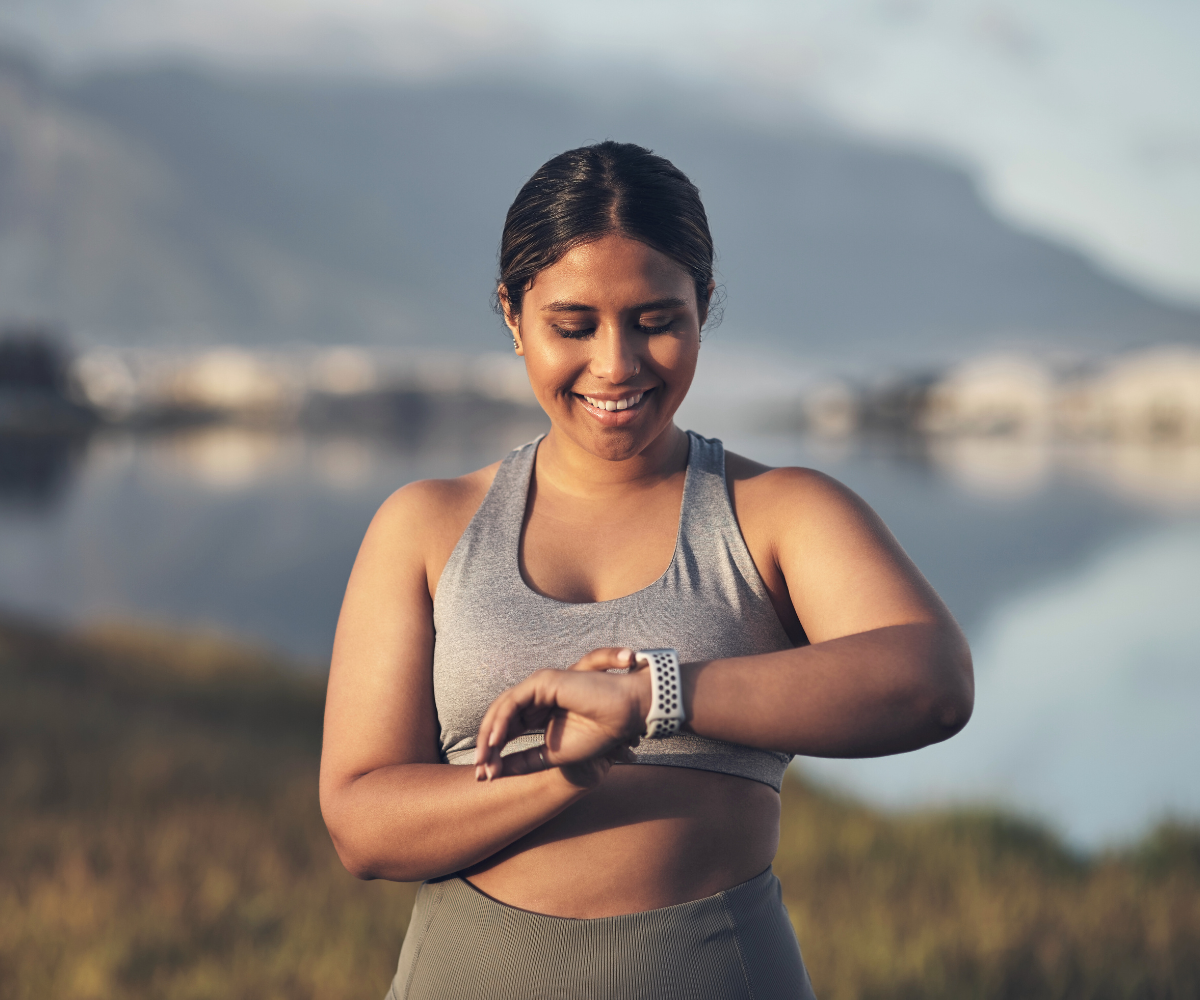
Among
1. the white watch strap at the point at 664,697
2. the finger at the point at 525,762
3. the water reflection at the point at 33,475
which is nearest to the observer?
the white watch strap at the point at 664,697

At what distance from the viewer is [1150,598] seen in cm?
5394

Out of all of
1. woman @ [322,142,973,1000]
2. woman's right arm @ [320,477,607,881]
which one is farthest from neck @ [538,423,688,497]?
woman's right arm @ [320,477,607,881]

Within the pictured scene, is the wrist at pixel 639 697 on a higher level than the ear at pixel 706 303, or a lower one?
lower

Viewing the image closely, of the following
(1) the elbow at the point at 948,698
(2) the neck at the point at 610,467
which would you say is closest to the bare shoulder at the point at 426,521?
(2) the neck at the point at 610,467

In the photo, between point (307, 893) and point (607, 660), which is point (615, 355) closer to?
point (607, 660)

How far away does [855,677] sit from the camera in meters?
1.42

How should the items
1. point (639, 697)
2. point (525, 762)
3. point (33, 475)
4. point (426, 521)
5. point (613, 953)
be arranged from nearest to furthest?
point (639, 697) < point (525, 762) < point (613, 953) < point (426, 521) < point (33, 475)

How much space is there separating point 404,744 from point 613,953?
47 cm

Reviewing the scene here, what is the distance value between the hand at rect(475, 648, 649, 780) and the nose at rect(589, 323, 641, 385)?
452mm

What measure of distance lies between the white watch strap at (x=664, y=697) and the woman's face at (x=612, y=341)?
0.45 meters

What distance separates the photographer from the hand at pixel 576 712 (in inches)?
54.5

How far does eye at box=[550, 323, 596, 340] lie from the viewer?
1651 millimetres

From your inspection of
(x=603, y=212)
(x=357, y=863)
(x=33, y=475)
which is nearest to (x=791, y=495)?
(x=603, y=212)

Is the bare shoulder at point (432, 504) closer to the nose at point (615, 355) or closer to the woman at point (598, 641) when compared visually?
the woman at point (598, 641)
